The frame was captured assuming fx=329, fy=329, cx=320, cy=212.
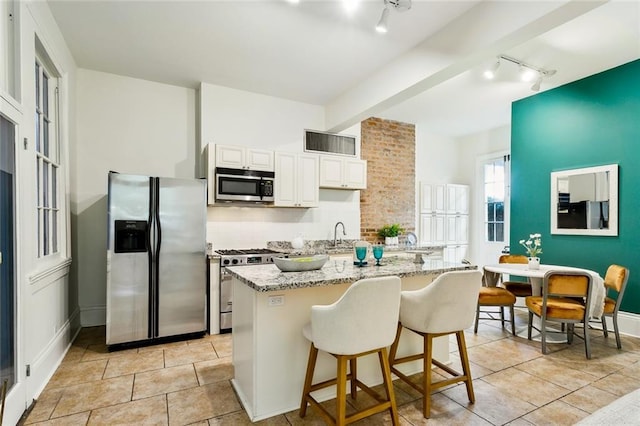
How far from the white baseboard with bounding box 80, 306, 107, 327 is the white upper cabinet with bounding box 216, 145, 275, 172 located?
7.54 ft

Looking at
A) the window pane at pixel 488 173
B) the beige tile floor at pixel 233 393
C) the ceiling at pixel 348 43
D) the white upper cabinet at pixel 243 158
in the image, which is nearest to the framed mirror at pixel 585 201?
the ceiling at pixel 348 43

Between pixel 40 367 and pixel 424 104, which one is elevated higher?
pixel 424 104

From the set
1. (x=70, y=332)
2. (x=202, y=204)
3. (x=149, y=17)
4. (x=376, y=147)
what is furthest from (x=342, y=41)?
(x=70, y=332)

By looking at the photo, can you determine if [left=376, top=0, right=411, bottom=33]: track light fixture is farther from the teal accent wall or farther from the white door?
the white door

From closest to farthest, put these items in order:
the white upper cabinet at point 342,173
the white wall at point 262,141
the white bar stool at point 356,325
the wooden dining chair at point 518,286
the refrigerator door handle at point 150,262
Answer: the white bar stool at point 356,325
the refrigerator door handle at point 150,262
the wooden dining chair at point 518,286
the white wall at point 262,141
the white upper cabinet at point 342,173

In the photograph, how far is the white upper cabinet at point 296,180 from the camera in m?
4.47

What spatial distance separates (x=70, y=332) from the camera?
3424 mm

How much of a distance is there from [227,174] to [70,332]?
2.35m

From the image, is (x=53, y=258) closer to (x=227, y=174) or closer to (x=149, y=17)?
(x=227, y=174)

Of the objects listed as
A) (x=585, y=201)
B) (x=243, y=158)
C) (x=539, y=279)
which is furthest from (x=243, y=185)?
(x=585, y=201)

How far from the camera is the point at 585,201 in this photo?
13.6ft

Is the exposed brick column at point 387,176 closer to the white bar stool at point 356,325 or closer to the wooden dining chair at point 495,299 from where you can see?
the wooden dining chair at point 495,299

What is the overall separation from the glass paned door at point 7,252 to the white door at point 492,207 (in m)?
6.82

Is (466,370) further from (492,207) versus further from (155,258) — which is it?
(492,207)
